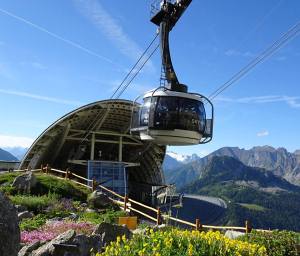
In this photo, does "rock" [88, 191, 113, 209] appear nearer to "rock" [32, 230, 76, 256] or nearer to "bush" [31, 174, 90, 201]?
"bush" [31, 174, 90, 201]

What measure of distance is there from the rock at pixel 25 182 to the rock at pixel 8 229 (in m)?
20.7

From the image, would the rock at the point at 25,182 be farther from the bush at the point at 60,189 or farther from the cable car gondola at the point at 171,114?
the cable car gondola at the point at 171,114

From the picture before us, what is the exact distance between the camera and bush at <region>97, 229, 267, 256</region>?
274 inches

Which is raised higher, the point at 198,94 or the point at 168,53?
the point at 168,53

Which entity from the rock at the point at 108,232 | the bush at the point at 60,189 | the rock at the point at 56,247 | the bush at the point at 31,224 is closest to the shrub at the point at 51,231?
the bush at the point at 31,224

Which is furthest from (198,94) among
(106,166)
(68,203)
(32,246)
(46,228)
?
(106,166)

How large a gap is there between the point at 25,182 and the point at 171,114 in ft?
36.2

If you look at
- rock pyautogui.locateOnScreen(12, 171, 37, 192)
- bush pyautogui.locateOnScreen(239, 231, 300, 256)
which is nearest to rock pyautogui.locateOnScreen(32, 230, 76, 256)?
bush pyautogui.locateOnScreen(239, 231, 300, 256)

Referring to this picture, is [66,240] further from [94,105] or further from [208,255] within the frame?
[94,105]

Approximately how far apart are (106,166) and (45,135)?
298 inches

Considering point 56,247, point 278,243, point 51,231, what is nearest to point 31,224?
point 51,231

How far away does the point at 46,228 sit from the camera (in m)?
15.0

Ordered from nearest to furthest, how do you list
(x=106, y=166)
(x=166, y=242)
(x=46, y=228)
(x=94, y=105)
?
1. (x=166, y=242)
2. (x=46, y=228)
3. (x=94, y=105)
4. (x=106, y=166)

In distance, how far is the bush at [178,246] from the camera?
6957mm
